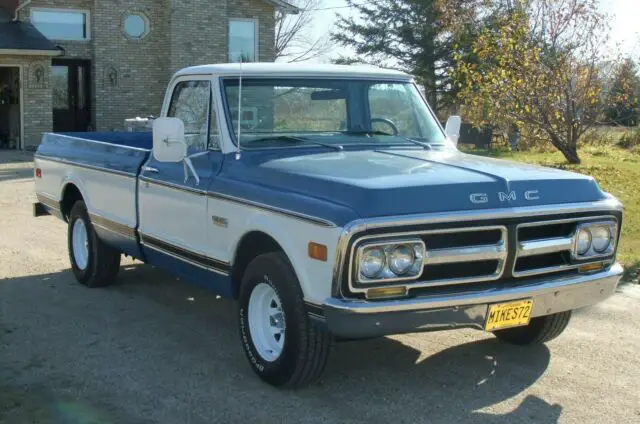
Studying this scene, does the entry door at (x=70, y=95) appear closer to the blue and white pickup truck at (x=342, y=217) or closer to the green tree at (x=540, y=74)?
the green tree at (x=540, y=74)

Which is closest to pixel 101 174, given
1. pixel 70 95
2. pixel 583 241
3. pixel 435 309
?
pixel 435 309

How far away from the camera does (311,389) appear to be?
16.4 ft

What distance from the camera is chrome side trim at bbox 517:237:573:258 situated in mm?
4703

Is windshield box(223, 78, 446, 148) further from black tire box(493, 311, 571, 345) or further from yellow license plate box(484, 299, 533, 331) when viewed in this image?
yellow license plate box(484, 299, 533, 331)

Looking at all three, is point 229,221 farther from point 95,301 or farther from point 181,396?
point 95,301

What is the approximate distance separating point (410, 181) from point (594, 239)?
1.32 meters

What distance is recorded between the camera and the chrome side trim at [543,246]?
470 centimetres

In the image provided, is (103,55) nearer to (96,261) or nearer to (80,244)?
(80,244)

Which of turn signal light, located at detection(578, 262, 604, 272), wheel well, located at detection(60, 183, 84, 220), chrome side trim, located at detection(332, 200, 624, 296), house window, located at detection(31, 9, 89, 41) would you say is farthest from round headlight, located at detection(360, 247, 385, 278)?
house window, located at detection(31, 9, 89, 41)

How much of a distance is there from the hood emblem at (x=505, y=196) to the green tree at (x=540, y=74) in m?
12.1

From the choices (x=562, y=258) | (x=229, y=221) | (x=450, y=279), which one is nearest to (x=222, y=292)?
(x=229, y=221)

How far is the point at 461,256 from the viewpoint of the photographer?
4.50 meters

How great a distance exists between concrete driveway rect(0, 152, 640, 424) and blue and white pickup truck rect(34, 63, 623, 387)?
29 centimetres

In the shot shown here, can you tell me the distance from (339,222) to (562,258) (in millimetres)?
1545
